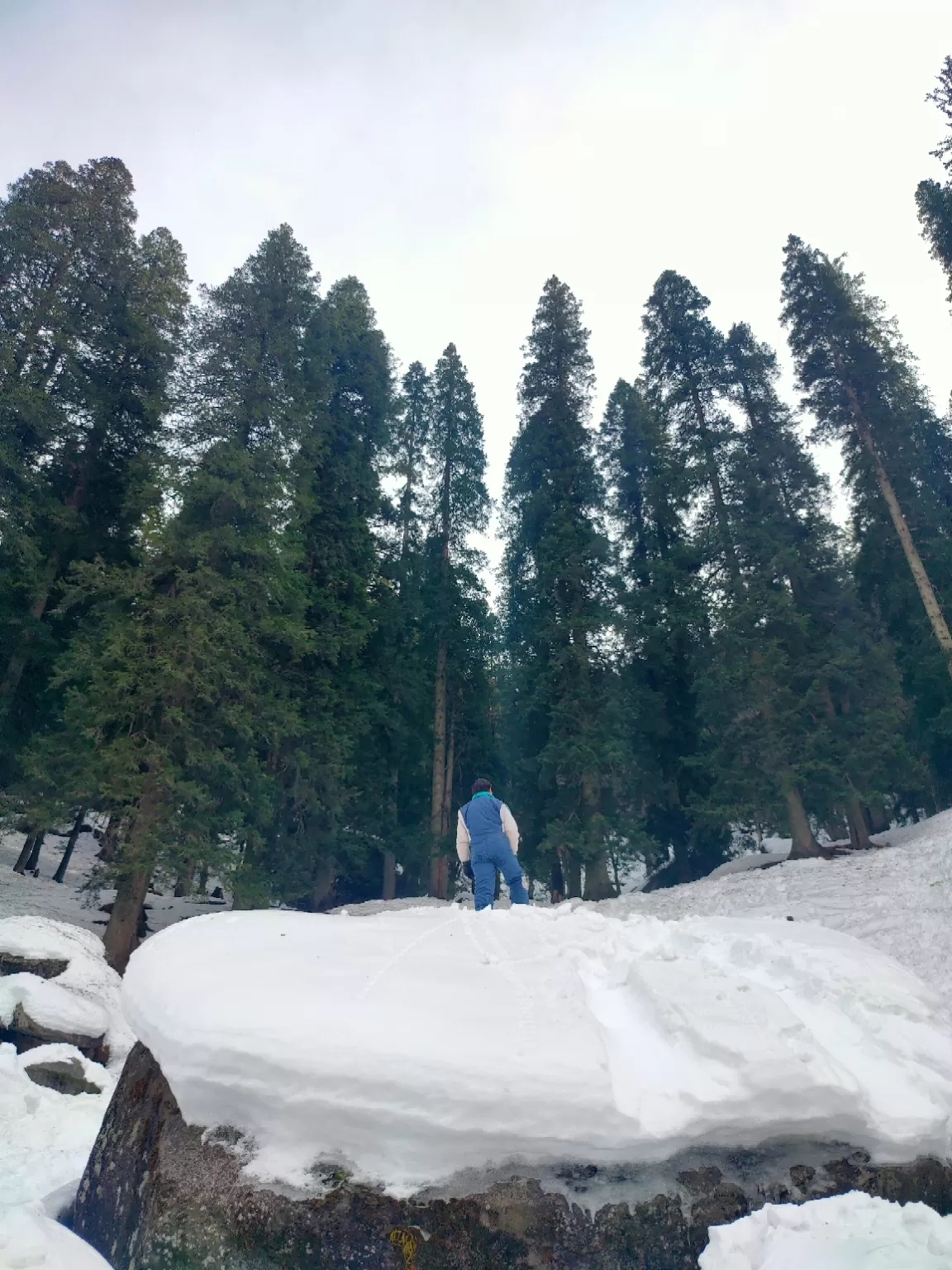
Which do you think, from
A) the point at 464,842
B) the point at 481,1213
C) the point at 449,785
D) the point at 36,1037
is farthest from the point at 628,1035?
the point at 449,785

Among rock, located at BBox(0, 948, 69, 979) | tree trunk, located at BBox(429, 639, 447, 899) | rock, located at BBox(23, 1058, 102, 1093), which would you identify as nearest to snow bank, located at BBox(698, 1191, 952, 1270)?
rock, located at BBox(23, 1058, 102, 1093)

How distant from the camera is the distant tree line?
12.7 m

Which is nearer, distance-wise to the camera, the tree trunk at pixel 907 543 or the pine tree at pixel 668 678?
the tree trunk at pixel 907 543

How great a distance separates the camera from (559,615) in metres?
19.4

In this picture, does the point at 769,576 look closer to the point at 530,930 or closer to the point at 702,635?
the point at 702,635

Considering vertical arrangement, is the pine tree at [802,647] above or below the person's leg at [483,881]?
above

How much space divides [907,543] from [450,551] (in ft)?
43.7

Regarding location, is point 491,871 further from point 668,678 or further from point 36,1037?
point 668,678

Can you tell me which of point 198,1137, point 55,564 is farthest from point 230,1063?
point 55,564

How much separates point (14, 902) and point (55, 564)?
6877mm

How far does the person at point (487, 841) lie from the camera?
24.5ft

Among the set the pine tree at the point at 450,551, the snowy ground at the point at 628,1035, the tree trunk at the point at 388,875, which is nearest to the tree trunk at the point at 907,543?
the pine tree at the point at 450,551

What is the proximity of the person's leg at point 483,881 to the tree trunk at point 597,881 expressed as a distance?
945cm

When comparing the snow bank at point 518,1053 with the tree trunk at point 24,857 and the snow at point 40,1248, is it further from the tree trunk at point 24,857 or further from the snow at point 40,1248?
the tree trunk at point 24,857
